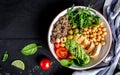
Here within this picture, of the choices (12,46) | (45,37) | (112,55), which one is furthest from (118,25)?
(12,46)

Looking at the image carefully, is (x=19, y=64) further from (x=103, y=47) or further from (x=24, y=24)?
(x=103, y=47)

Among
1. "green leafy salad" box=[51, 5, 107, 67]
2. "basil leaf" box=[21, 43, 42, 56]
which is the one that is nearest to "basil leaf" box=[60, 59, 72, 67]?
"green leafy salad" box=[51, 5, 107, 67]

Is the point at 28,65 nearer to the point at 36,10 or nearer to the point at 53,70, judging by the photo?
the point at 53,70

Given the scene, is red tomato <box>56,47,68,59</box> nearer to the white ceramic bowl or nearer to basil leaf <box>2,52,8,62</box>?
the white ceramic bowl

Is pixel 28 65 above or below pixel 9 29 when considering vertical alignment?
below

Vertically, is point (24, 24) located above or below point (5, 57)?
above

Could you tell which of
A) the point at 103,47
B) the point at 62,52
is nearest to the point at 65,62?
the point at 62,52
